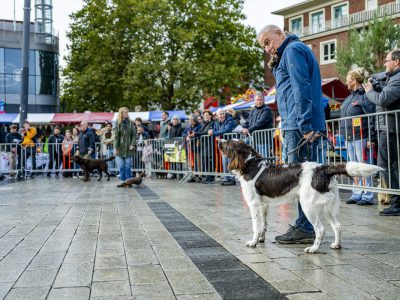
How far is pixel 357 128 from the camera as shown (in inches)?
325

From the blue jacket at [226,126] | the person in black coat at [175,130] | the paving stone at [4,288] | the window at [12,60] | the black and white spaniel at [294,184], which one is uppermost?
the window at [12,60]

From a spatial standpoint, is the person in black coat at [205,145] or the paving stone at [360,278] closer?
the paving stone at [360,278]

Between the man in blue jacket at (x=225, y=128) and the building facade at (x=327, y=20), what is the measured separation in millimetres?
31893

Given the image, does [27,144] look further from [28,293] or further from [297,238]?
[28,293]

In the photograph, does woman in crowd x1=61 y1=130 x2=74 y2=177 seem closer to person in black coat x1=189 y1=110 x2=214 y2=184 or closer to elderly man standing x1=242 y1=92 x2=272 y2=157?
person in black coat x1=189 y1=110 x2=214 y2=184

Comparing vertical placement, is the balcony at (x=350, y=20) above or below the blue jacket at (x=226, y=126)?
above

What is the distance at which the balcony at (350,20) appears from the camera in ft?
136

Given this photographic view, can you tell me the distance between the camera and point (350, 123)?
330 inches

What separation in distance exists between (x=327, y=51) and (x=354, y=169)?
4508 cm

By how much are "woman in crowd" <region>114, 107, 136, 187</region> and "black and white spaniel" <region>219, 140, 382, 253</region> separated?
8.28m

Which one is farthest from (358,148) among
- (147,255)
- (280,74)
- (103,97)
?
(103,97)

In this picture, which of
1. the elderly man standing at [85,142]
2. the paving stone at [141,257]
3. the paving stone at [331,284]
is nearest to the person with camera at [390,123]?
the paving stone at [331,284]

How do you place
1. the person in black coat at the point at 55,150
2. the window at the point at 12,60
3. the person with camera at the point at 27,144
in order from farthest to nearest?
the window at the point at 12,60 < the person in black coat at the point at 55,150 < the person with camera at the point at 27,144

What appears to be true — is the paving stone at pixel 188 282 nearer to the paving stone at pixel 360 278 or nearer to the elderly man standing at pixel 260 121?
the paving stone at pixel 360 278
